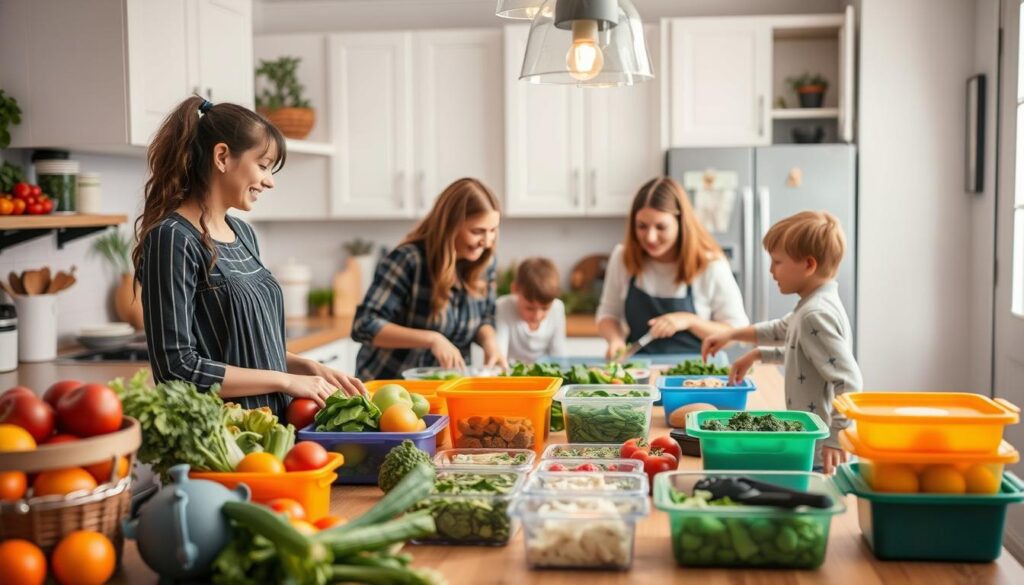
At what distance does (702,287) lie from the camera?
3803 millimetres

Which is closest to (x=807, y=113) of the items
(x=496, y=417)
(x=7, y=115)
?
(x=496, y=417)

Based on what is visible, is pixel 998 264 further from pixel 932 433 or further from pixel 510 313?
pixel 932 433

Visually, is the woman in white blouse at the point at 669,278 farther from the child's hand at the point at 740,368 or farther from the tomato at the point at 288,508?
the tomato at the point at 288,508

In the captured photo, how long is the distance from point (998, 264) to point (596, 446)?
3.07 metres

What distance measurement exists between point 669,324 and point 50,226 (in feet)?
7.12

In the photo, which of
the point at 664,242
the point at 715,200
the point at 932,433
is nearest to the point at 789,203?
the point at 715,200

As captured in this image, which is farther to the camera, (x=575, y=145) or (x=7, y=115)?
(x=575, y=145)

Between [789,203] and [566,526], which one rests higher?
[789,203]

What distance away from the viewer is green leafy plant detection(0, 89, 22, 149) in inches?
142

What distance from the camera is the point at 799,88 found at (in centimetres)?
516

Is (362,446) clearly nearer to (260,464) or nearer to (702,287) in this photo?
(260,464)

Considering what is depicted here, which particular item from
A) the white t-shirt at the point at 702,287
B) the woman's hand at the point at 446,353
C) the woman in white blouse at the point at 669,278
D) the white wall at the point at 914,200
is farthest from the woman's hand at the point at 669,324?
the white wall at the point at 914,200

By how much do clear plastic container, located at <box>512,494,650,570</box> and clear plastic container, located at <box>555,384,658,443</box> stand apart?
69 centimetres

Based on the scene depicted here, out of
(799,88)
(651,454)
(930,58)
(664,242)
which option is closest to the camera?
(651,454)
